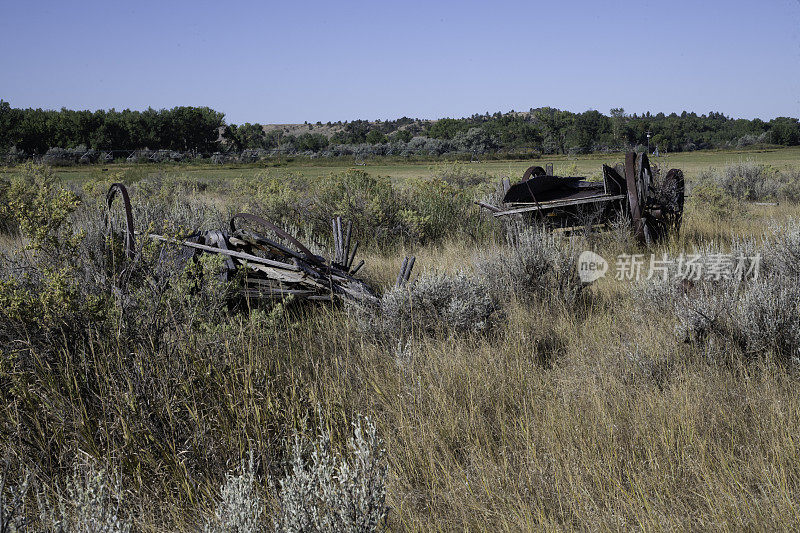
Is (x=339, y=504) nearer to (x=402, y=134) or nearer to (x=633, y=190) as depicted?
(x=633, y=190)

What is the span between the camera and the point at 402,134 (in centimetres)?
13138

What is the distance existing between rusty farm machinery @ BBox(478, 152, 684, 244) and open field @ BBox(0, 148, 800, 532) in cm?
285

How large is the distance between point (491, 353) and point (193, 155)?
68634 mm

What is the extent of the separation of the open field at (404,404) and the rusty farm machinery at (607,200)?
2846 millimetres

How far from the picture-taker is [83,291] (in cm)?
338

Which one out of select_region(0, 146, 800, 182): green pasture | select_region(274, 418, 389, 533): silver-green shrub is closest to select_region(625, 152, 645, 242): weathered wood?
select_region(274, 418, 389, 533): silver-green shrub

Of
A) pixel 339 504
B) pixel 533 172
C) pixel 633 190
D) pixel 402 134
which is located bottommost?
pixel 339 504

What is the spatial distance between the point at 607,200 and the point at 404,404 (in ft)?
18.3

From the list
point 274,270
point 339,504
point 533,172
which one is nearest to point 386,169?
point 533,172

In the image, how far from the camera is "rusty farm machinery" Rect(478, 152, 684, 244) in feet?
24.3

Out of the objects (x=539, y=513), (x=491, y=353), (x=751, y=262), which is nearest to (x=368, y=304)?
(x=491, y=353)

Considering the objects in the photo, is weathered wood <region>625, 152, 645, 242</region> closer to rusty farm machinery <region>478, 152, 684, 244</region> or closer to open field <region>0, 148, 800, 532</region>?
rusty farm machinery <region>478, 152, 684, 244</region>

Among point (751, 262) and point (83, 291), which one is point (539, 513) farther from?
point (751, 262)

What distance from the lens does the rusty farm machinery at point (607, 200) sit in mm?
7406
